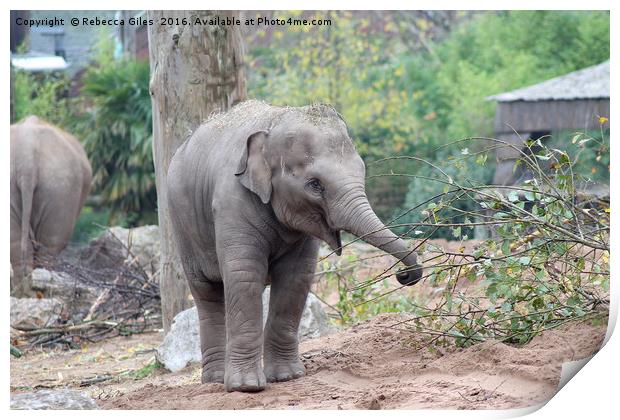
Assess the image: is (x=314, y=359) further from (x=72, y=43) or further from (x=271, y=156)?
(x=72, y=43)

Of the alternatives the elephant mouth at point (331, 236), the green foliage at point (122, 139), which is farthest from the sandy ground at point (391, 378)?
the green foliage at point (122, 139)

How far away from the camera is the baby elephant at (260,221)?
5387 millimetres

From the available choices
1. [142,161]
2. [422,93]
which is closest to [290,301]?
[142,161]

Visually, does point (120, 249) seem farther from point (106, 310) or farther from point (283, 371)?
point (283, 371)

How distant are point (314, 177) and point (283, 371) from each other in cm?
126

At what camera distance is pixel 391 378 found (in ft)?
19.1

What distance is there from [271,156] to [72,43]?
28.3 ft

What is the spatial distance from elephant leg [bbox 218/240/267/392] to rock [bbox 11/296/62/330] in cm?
408

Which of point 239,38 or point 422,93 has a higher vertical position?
point 239,38

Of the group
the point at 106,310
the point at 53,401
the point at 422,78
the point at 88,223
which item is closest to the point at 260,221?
the point at 53,401

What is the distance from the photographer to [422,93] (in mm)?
21000

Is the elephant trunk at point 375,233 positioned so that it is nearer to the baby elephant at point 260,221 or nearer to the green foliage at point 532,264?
the baby elephant at point 260,221
